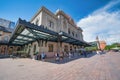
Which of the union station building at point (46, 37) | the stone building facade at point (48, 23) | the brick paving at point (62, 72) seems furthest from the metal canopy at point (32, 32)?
the brick paving at point (62, 72)

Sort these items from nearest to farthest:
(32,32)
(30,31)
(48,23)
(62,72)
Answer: (62,72), (30,31), (32,32), (48,23)

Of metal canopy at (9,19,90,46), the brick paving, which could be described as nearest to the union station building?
metal canopy at (9,19,90,46)

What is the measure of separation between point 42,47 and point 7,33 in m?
22.2

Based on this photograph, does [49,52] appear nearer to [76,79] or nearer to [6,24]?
[76,79]

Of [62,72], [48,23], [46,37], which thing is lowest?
[62,72]

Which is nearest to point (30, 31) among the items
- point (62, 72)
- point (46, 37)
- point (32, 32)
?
point (32, 32)

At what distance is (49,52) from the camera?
16.0m

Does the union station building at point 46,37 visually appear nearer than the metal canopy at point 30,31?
No

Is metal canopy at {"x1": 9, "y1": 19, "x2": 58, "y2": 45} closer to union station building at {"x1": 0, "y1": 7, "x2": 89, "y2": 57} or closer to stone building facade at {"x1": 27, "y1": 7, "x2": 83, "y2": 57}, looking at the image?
union station building at {"x1": 0, "y1": 7, "x2": 89, "y2": 57}

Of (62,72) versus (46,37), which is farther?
(46,37)

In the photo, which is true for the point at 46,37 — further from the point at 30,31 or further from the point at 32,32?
the point at 30,31

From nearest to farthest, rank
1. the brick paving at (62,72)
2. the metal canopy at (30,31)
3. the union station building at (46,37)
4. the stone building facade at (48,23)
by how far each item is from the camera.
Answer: the brick paving at (62,72), the metal canopy at (30,31), the union station building at (46,37), the stone building facade at (48,23)

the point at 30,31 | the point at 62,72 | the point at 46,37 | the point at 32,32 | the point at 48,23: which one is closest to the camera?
the point at 62,72

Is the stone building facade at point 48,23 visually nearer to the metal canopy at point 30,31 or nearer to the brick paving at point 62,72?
the metal canopy at point 30,31
